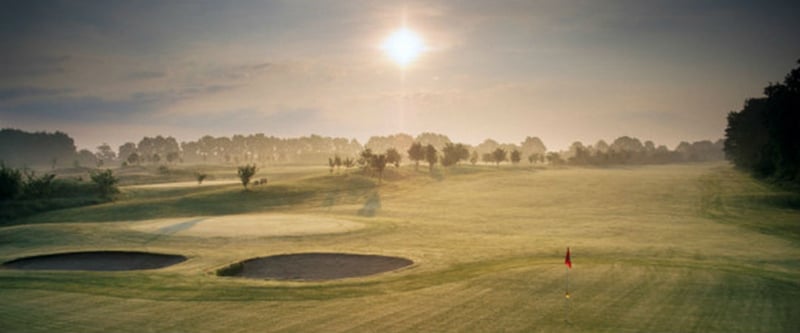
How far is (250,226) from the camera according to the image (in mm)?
38562

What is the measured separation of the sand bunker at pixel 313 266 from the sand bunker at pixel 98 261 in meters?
4.87

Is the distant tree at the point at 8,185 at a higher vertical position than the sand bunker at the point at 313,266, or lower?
higher

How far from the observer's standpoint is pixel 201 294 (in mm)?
17656

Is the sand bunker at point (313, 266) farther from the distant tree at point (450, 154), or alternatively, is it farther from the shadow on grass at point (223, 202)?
the distant tree at point (450, 154)

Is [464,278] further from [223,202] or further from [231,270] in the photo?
[223,202]

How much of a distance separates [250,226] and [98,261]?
12.8 metres

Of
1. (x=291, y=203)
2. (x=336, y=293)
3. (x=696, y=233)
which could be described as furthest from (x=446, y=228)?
(x=291, y=203)

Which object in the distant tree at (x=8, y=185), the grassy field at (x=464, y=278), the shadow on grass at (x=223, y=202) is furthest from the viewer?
the distant tree at (x=8, y=185)

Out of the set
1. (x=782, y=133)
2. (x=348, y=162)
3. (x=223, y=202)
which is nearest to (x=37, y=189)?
(x=223, y=202)

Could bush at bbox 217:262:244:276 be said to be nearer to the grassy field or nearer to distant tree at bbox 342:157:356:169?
the grassy field

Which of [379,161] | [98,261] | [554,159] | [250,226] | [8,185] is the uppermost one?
[554,159]

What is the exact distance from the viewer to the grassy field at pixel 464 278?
14664 mm

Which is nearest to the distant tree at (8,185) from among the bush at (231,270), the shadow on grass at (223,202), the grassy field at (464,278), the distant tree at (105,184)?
the shadow on grass at (223,202)

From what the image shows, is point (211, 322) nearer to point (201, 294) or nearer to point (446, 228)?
point (201, 294)
